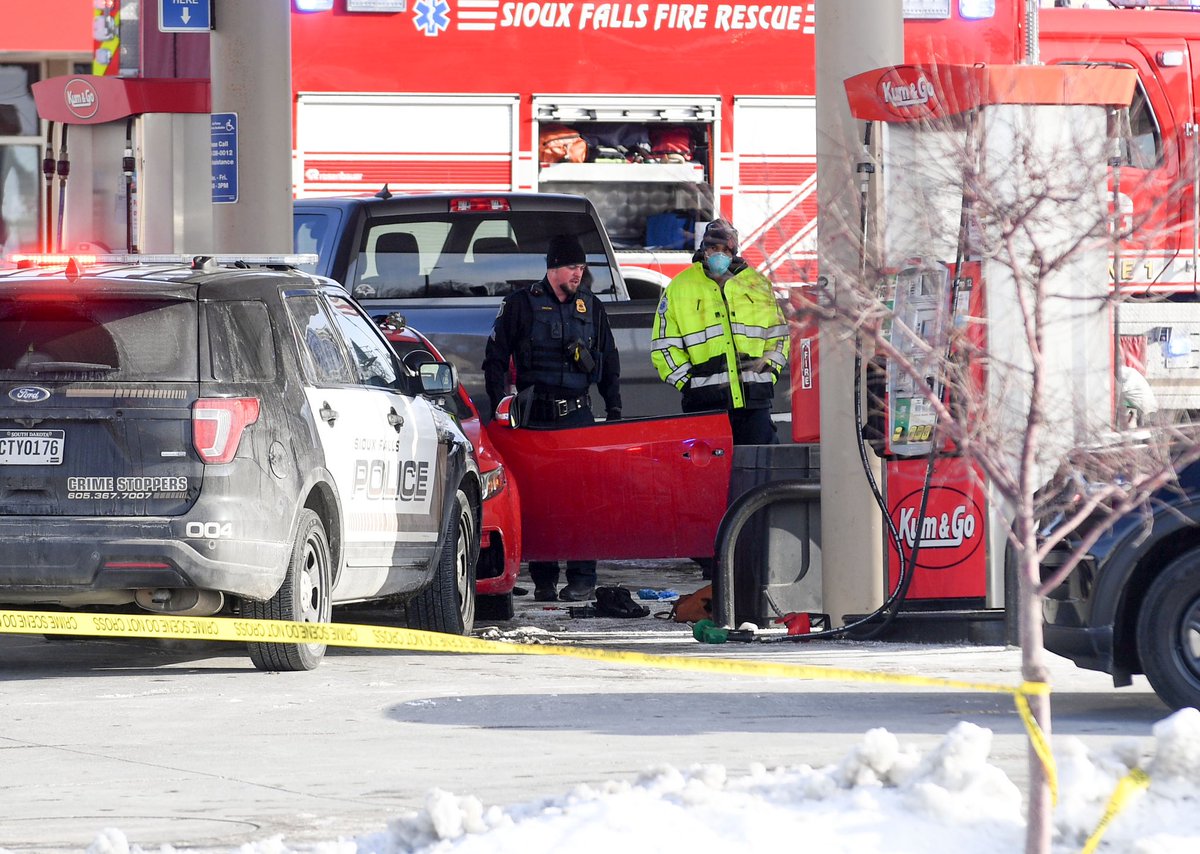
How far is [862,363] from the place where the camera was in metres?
9.96

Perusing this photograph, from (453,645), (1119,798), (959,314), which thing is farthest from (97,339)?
(1119,798)

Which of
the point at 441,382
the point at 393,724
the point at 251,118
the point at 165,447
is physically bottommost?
the point at 393,724

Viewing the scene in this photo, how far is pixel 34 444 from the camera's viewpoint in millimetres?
8469

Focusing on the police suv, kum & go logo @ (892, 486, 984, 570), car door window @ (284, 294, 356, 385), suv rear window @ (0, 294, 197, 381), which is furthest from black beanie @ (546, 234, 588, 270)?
suv rear window @ (0, 294, 197, 381)

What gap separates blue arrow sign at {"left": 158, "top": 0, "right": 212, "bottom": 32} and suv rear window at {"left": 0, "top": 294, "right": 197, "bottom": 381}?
430cm

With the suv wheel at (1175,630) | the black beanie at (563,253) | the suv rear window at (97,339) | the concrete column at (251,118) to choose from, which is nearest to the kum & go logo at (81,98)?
the concrete column at (251,118)

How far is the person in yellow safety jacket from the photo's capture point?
1224 cm

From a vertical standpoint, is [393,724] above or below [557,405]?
below

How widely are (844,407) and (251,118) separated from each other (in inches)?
169

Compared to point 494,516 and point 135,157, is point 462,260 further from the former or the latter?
point 494,516

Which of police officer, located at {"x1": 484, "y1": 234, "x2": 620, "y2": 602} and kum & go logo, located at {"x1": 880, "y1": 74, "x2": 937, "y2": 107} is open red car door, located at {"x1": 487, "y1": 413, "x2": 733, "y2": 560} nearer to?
police officer, located at {"x1": 484, "y1": 234, "x2": 620, "y2": 602}

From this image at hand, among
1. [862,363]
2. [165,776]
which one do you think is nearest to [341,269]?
[862,363]

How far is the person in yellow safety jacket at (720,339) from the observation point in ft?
40.2

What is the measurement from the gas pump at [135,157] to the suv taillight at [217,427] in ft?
21.2
